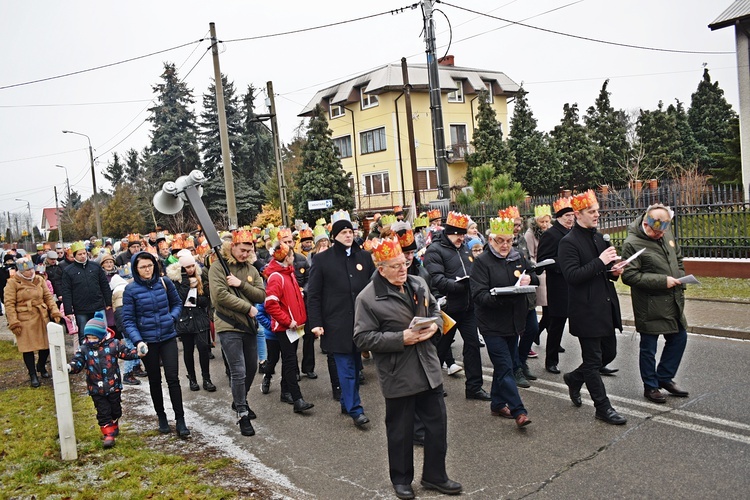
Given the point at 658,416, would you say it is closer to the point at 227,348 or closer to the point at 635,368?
the point at 635,368

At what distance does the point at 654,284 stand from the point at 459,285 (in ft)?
6.51

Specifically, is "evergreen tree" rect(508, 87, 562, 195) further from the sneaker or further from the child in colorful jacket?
the child in colorful jacket

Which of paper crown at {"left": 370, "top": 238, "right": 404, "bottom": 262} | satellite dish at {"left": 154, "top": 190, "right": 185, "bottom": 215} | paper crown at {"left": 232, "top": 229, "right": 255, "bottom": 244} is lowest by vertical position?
paper crown at {"left": 370, "top": 238, "right": 404, "bottom": 262}

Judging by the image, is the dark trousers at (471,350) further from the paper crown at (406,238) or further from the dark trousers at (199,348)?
the dark trousers at (199,348)

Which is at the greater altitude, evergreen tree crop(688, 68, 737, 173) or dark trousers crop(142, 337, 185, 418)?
evergreen tree crop(688, 68, 737, 173)

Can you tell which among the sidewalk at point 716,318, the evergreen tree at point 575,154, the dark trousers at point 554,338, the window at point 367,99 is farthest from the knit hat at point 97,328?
the window at point 367,99

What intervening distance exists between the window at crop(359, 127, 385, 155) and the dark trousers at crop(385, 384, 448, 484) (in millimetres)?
41251

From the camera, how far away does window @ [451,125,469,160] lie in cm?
4516

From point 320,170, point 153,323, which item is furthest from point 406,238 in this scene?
point 320,170

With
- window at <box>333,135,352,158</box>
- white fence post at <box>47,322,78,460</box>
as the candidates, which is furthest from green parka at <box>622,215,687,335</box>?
window at <box>333,135,352,158</box>

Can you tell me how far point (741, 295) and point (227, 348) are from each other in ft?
32.2

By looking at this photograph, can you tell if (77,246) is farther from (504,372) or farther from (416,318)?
(416,318)

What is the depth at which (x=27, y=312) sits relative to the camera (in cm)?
977

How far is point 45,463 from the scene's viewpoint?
5961 mm
